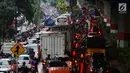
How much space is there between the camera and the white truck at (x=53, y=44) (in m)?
32.2

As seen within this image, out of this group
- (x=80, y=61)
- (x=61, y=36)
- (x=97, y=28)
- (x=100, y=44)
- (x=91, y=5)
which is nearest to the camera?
(x=100, y=44)

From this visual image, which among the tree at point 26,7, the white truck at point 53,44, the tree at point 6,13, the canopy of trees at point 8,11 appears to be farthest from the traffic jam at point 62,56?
the tree at point 26,7

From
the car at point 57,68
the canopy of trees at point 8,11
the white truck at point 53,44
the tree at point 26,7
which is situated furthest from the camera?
the tree at point 26,7

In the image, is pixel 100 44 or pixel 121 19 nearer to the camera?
pixel 100 44

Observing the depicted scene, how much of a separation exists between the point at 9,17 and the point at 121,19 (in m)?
19.8

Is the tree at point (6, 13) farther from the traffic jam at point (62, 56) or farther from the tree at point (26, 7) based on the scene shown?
the traffic jam at point (62, 56)

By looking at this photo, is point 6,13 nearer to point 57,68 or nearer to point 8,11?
point 8,11

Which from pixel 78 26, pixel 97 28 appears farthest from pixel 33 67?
pixel 78 26

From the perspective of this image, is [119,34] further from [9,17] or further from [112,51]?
[9,17]

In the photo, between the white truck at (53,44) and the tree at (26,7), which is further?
the tree at (26,7)

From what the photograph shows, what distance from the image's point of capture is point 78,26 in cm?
4847

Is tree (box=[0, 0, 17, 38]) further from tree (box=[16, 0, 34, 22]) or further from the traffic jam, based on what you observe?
the traffic jam

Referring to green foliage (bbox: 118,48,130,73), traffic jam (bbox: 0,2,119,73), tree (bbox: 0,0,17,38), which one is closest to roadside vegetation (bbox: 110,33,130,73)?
green foliage (bbox: 118,48,130,73)

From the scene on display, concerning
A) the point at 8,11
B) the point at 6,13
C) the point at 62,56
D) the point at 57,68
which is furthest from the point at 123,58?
the point at 8,11
